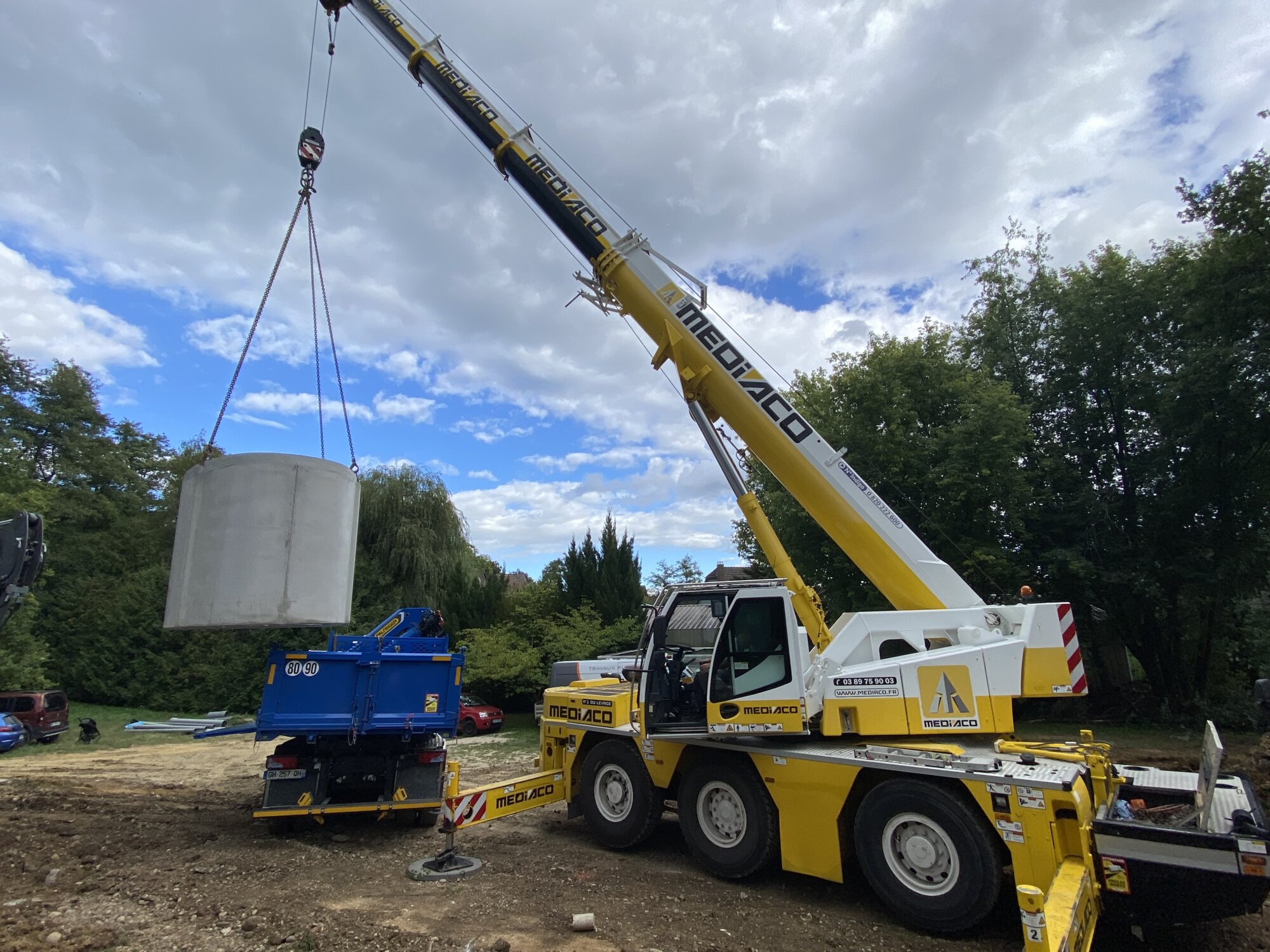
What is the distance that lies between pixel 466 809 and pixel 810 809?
3288 millimetres

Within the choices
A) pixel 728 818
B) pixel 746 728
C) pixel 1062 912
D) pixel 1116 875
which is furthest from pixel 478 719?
pixel 1062 912

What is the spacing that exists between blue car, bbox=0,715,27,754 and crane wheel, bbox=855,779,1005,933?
1928cm

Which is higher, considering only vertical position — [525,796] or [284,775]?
[284,775]

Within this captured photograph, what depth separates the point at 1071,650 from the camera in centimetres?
602

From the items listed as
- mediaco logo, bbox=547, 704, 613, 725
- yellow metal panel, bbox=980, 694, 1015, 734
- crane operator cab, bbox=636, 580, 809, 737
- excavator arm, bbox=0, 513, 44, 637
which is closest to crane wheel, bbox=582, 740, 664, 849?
mediaco logo, bbox=547, 704, 613, 725

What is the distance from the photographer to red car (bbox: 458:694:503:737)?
19.0m

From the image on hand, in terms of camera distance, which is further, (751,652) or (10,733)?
(10,733)

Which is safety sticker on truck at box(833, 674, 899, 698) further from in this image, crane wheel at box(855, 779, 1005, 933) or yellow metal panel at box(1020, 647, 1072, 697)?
yellow metal panel at box(1020, 647, 1072, 697)

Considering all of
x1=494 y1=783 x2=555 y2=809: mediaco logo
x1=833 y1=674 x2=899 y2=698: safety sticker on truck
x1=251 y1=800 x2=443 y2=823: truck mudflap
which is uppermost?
x1=833 y1=674 x2=899 y2=698: safety sticker on truck

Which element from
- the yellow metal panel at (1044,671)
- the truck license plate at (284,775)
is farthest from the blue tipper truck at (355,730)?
the yellow metal panel at (1044,671)

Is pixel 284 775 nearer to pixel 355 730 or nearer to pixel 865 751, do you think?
pixel 355 730

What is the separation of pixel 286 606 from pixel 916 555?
20.3 ft

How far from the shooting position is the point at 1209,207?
14.9m

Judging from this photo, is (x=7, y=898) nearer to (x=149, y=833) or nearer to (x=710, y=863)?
(x=149, y=833)
